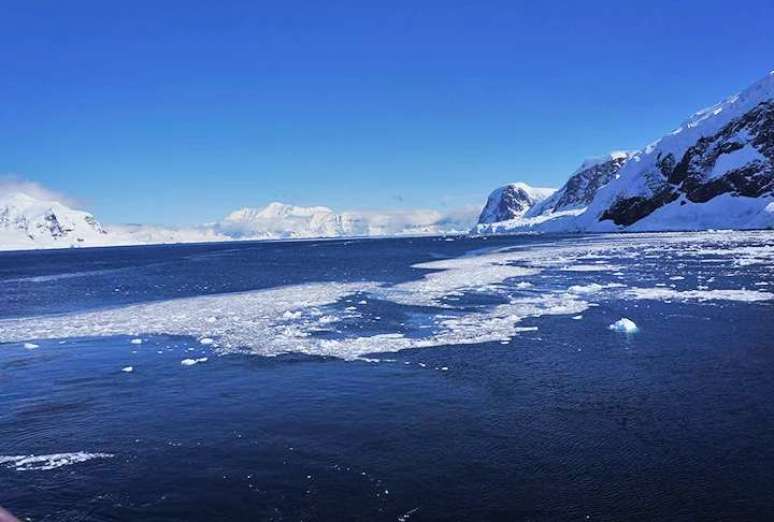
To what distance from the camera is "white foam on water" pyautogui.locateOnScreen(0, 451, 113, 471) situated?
450 inches

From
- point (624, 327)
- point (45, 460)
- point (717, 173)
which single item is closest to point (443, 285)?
point (624, 327)

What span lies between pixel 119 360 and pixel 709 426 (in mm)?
19148

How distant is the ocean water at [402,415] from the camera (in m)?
9.65

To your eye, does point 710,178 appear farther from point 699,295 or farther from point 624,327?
point 624,327

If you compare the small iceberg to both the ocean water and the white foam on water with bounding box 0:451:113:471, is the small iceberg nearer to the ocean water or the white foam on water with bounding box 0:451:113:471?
the ocean water

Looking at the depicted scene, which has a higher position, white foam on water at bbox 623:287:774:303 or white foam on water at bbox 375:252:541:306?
white foam on water at bbox 375:252:541:306

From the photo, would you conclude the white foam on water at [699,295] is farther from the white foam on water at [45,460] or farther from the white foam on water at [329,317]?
the white foam on water at [45,460]

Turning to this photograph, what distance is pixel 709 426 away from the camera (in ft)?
39.8

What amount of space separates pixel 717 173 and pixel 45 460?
17644cm

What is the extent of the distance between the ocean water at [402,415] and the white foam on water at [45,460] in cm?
6

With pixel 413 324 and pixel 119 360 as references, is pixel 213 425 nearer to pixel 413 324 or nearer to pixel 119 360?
pixel 119 360

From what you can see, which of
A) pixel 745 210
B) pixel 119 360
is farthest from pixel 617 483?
pixel 745 210

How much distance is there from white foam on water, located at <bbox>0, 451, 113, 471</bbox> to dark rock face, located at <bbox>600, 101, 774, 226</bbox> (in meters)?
161

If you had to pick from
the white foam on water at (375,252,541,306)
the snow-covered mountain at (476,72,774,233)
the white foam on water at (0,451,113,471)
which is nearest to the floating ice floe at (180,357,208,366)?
the white foam on water at (0,451,113,471)
